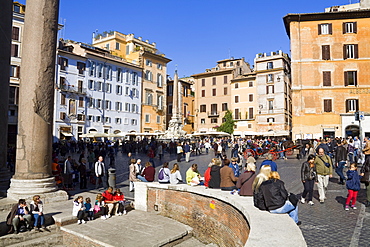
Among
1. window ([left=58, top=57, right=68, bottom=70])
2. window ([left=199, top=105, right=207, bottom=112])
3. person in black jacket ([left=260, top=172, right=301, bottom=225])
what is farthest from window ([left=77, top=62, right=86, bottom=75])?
person in black jacket ([left=260, top=172, right=301, bottom=225])

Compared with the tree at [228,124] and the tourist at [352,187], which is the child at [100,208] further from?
the tree at [228,124]

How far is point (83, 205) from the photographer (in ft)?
24.4

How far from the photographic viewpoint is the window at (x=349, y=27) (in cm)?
2848

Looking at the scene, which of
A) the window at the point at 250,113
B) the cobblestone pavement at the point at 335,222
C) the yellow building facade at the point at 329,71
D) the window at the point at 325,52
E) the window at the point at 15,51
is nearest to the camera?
the cobblestone pavement at the point at 335,222

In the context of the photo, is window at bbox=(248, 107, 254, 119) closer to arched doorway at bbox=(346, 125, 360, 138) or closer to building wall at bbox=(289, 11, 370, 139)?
building wall at bbox=(289, 11, 370, 139)

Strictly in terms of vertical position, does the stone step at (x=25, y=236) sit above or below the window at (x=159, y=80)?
below

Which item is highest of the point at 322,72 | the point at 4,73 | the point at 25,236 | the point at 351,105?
the point at 322,72

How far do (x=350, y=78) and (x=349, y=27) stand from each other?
184 inches

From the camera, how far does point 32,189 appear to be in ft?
25.2

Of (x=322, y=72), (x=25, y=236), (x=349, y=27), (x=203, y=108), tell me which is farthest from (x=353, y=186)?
(x=203, y=108)

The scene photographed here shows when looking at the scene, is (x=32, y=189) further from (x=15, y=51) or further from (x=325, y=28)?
(x=15, y=51)

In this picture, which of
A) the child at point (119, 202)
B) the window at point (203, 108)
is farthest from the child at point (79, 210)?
the window at point (203, 108)

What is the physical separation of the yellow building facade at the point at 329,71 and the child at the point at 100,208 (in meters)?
23.9

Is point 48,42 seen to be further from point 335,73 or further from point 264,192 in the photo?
point 335,73
